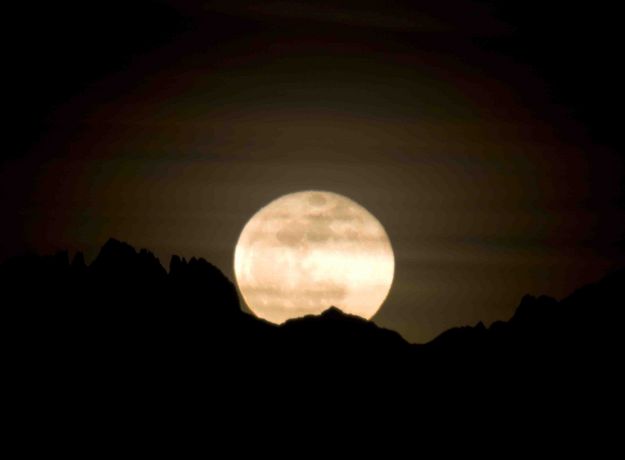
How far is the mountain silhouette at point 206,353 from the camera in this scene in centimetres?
17700

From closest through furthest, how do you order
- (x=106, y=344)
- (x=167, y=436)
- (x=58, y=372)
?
(x=167, y=436), (x=58, y=372), (x=106, y=344)

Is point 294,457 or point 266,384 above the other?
point 266,384

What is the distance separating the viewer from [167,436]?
149m

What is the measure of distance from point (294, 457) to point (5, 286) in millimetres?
73703

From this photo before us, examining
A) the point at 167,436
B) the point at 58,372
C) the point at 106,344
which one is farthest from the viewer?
the point at 106,344

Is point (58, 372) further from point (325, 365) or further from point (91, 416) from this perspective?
point (325, 365)

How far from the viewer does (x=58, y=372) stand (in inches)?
6757

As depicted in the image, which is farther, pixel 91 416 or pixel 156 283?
pixel 156 283

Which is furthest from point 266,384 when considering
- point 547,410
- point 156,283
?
point 547,410

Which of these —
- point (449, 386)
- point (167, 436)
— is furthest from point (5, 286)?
point (449, 386)

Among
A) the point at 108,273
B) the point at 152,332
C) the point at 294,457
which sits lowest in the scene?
the point at 294,457

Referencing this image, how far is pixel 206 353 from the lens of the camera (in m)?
187

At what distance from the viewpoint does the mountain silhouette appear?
581 ft

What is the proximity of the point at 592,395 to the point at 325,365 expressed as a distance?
51.8 metres
